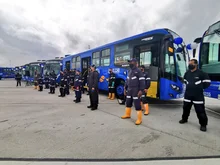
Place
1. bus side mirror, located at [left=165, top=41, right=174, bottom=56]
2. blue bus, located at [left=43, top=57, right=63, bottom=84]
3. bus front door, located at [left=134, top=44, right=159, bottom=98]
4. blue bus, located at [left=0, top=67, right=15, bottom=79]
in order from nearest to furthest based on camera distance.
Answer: bus side mirror, located at [left=165, top=41, right=174, bottom=56] → bus front door, located at [left=134, top=44, right=159, bottom=98] → blue bus, located at [left=43, top=57, right=63, bottom=84] → blue bus, located at [left=0, top=67, right=15, bottom=79]

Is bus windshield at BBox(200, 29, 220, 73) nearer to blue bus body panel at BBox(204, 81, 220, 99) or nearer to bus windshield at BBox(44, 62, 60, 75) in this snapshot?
blue bus body panel at BBox(204, 81, 220, 99)

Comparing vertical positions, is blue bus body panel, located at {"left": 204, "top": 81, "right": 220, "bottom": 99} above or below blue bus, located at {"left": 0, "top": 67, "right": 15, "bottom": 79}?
below

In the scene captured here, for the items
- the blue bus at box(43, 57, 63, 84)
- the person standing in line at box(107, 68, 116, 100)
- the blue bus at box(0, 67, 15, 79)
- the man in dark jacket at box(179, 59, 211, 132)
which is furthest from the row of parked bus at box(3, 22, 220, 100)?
the blue bus at box(0, 67, 15, 79)

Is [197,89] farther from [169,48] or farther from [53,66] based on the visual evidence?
[53,66]

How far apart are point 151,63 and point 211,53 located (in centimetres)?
212

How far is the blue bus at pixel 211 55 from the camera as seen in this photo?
5547mm

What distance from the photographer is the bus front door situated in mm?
6667

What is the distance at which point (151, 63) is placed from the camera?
22.9 feet

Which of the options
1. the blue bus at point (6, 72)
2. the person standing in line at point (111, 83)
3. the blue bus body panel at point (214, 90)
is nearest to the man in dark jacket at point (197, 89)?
the blue bus body panel at point (214, 90)

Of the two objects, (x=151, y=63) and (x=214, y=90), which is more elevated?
(x=151, y=63)

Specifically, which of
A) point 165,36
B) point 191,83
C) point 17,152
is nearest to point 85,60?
point 165,36

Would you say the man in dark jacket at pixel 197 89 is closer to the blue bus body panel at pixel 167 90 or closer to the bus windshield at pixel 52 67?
the blue bus body panel at pixel 167 90

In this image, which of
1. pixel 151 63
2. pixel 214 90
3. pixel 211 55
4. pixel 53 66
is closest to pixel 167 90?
pixel 151 63

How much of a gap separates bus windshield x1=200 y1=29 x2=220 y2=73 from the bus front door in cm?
167
